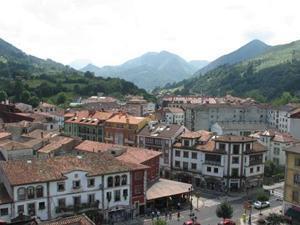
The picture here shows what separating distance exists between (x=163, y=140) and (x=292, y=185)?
29.8 m

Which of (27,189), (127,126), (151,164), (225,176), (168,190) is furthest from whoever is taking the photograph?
(127,126)

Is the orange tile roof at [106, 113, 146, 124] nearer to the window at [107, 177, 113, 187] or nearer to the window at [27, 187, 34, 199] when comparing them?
the window at [107, 177, 113, 187]

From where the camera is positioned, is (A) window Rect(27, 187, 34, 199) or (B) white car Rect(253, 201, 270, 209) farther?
(B) white car Rect(253, 201, 270, 209)

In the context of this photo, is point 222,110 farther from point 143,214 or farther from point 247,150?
point 143,214

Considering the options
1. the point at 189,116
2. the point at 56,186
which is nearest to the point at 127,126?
the point at 56,186

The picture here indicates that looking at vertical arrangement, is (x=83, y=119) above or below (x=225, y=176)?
above

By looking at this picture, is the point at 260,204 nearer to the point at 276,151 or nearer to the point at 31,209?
the point at 276,151

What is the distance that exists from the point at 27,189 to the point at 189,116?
A: 360 ft

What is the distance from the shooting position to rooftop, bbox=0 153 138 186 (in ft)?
165

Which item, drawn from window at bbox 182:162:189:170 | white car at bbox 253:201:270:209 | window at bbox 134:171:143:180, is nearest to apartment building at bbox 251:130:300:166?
window at bbox 182:162:189:170

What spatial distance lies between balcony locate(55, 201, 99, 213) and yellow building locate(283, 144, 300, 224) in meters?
26.0

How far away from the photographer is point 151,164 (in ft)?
228

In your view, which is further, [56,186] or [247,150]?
[247,150]

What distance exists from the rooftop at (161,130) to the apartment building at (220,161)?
10.2 feet
